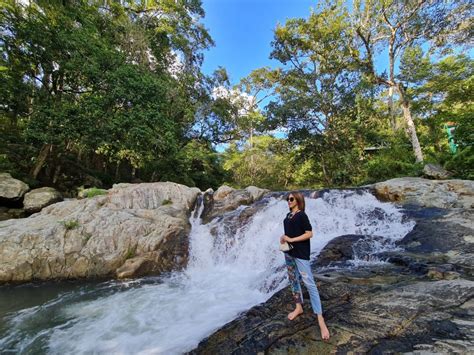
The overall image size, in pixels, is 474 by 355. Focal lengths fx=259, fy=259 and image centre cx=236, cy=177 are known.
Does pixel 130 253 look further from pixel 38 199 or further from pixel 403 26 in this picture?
pixel 403 26

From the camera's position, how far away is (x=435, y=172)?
1176cm

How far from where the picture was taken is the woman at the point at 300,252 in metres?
3.09

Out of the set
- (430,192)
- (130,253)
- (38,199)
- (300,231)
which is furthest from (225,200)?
(300,231)

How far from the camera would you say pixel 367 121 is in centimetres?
1727

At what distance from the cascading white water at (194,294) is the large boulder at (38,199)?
21.0 ft

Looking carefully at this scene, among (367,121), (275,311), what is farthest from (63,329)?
(367,121)

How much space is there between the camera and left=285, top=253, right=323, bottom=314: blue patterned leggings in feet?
10.1

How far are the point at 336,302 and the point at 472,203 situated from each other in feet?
25.9

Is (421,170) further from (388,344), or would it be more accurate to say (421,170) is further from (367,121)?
(388,344)

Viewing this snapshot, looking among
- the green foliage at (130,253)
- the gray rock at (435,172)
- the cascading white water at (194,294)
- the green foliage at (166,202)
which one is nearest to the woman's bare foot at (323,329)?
the cascading white water at (194,294)

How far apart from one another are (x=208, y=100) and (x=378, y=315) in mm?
19041

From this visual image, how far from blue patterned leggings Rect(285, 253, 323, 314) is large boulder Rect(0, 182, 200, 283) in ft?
18.6

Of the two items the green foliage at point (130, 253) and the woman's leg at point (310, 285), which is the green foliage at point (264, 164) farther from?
the woman's leg at point (310, 285)

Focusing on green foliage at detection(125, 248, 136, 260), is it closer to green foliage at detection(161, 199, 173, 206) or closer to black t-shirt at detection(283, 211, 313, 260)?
green foliage at detection(161, 199, 173, 206)
